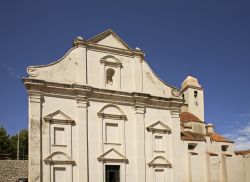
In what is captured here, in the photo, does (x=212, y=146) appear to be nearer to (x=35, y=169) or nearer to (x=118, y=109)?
(x=118, y=109)

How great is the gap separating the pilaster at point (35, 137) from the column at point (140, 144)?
6412 mm

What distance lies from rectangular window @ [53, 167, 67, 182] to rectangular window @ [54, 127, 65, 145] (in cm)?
150

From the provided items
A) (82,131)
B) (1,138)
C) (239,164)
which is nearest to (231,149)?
(239,164)

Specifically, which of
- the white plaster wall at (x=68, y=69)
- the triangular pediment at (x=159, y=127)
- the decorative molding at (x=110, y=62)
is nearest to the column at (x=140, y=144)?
the triangular pediment at (x=159, y=127)

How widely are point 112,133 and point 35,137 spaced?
508cm

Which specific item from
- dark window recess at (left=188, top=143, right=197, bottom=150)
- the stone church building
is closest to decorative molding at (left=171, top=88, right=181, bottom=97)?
the stone church building

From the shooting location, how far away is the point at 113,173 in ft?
76.1

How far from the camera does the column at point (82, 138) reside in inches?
853

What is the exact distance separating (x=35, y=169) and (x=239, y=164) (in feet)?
60.0

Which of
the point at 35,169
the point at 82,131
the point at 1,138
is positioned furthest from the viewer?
the point at 1,138

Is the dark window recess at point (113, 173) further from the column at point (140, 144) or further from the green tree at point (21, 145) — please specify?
the green tree at point (21, 145)

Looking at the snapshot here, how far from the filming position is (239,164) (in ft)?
102

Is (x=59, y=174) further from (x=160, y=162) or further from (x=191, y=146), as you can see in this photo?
(x=191, y=146)

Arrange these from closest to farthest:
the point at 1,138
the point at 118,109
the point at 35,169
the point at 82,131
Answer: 1. the point at 35,169
2. the point at 82,131
3. the point at 118,109
4. the point at 1,138
